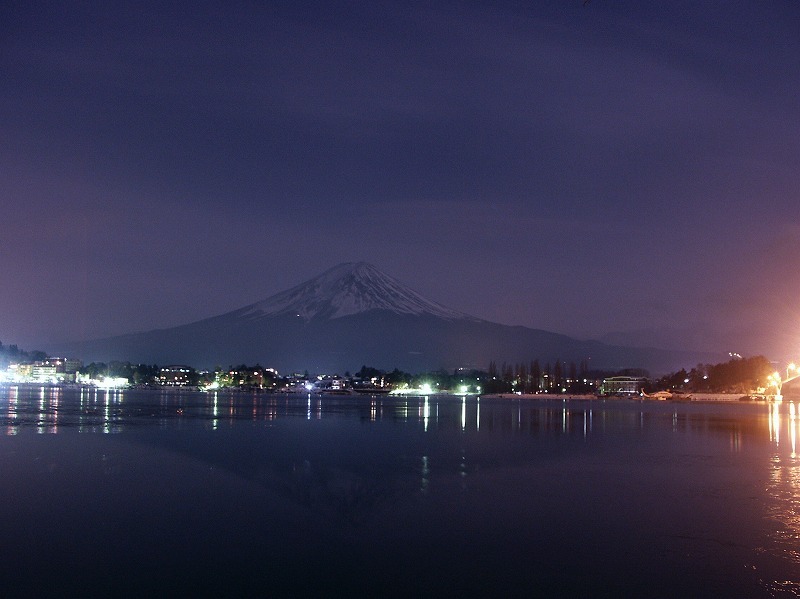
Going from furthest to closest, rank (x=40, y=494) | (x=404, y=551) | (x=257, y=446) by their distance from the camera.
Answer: (x=257, y=446), (x=40, y=494), (x=404, y=551)

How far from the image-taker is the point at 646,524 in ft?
38.8

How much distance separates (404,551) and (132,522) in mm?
4149

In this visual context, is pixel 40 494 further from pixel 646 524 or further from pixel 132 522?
pixel 646 524

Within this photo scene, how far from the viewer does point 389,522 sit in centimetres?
1148

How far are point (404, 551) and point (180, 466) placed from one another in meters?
8.78

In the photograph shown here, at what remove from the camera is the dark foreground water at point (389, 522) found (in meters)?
8.62

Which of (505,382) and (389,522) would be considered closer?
(389,522)

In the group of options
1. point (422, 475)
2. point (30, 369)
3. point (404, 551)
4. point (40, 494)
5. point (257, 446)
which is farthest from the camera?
point (30, 369)

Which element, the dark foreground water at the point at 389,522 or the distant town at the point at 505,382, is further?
the distant town at the point at 505,382

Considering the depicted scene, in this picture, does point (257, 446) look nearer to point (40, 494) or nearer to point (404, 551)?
point (40, 494)

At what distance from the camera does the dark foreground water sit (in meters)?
8.62

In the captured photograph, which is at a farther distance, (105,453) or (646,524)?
(105,453)

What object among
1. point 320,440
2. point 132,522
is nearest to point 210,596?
point 132,522

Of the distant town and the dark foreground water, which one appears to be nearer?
the dark foreground water
